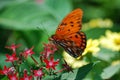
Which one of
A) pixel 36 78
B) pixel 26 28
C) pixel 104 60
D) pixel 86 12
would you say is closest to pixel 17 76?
pixel 36 78

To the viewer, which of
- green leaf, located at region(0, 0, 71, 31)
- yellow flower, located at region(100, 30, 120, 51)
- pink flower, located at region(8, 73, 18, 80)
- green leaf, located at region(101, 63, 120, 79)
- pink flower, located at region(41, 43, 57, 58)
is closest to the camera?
pink flower, located at region(8, 73, 18, 80)

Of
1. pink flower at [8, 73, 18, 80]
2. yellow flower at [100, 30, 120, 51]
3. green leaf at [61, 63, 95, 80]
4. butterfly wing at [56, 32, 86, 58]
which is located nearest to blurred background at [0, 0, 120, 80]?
yellow flower at [100, 30, 120, 51]

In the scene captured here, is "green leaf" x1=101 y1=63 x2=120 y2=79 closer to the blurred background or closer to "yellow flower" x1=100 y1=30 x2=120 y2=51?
the blurred background

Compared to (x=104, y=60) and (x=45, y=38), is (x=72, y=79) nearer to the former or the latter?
(x=104, y=60)

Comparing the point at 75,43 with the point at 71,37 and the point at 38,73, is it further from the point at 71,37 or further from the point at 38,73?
the point at 38,73

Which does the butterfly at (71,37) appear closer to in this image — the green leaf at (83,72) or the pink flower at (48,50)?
the pink flower at (48,50)

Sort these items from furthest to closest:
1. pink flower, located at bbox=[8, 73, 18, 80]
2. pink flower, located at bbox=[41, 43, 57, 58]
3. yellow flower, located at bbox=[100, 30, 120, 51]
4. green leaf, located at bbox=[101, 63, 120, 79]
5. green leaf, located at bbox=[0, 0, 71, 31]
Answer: green leaf, located at bbox=[0, 0, 71, 31] < yellow flower, located at bbox=[100, 30, 120, 51] < green leaf, located at bbox=[101, 63, 120, 79] < pink flower, located at bbox=[41, 43, 57, 58] < pink flower, located at bbox=[8, 73, 18, 80]

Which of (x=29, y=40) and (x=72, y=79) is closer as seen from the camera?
(x=72, y=79)
